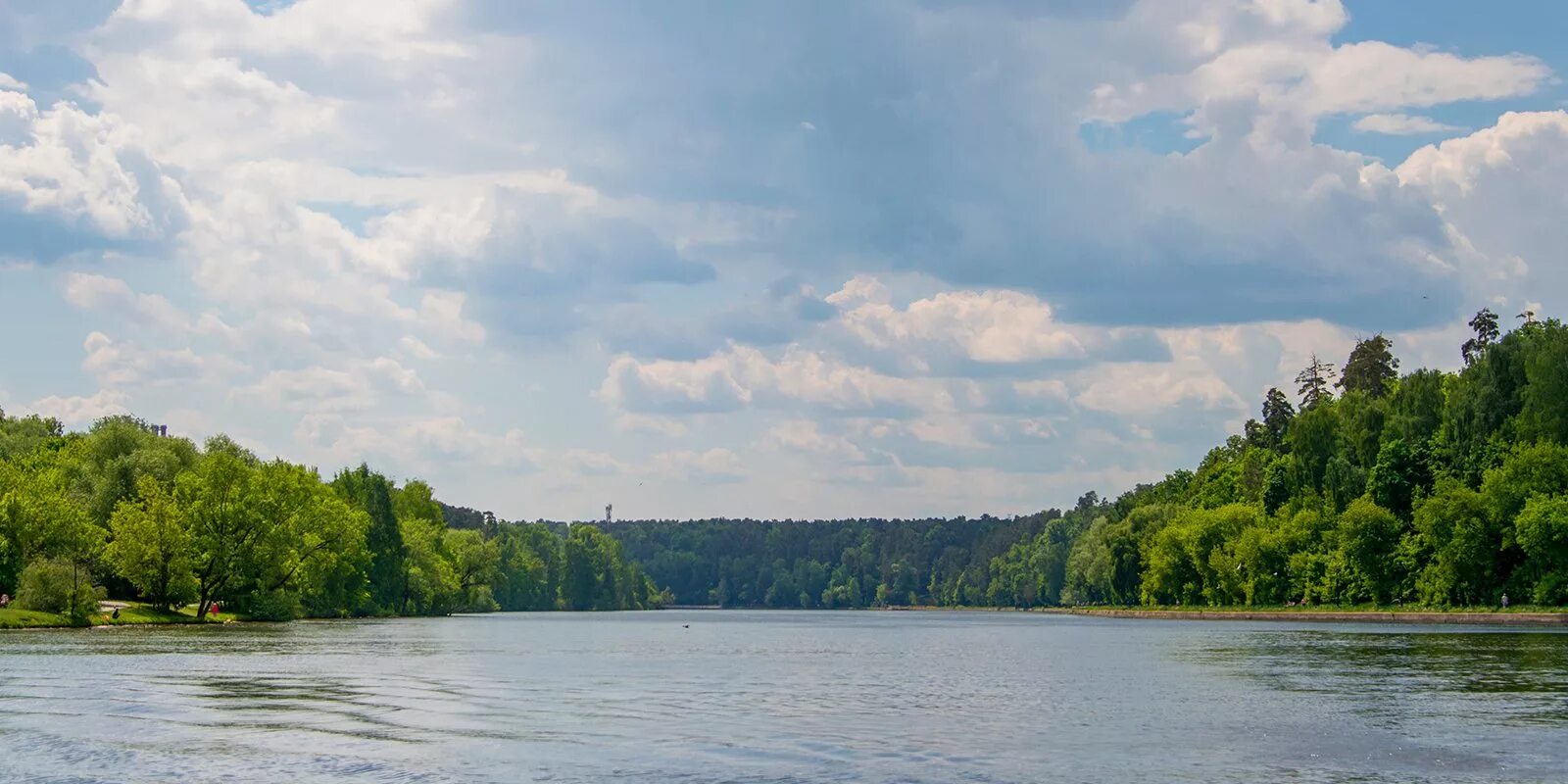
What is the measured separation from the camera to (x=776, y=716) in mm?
46594

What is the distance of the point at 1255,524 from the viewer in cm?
18375

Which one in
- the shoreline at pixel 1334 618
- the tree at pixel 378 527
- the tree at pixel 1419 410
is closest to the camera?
the shoreline at pixel 1334 618

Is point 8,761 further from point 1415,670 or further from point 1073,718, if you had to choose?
point 1415,670

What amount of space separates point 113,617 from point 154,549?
859 cm

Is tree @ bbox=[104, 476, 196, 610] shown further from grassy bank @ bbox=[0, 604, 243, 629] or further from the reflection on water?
the reflection on water

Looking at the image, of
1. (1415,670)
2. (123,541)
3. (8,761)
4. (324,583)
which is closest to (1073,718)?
(1415,670)

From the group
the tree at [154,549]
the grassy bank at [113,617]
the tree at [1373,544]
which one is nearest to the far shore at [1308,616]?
the grassy bank at [113,617]

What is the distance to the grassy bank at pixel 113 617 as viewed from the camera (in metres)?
101

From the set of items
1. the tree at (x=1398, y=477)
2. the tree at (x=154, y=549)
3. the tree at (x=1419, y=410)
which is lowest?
the tree at (x=154, y=549)

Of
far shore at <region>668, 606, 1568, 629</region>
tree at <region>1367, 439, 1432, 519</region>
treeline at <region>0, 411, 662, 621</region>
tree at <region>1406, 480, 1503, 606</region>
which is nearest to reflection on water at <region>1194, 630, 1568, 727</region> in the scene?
far shore at <region>668, 606, 1568, 629</region>

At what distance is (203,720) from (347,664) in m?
27.0

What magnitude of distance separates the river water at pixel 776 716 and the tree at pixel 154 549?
39.4m

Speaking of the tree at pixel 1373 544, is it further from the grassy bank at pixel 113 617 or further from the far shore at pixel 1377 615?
the grassy bank at pixel 113 617

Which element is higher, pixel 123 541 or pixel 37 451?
pixel 37 451
